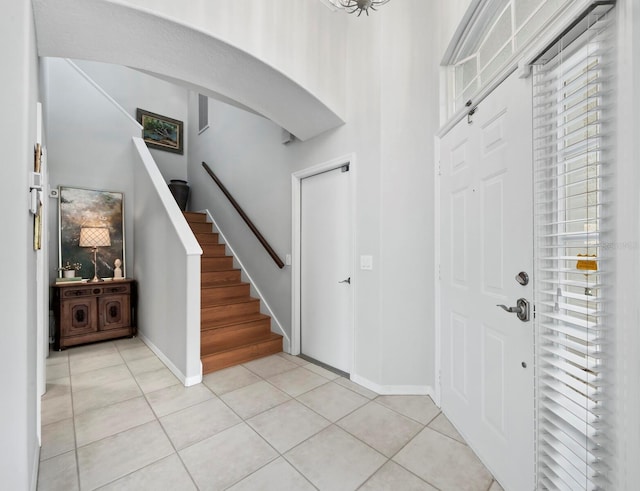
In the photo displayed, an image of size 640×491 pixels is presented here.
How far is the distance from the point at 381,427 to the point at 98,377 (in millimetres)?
2558

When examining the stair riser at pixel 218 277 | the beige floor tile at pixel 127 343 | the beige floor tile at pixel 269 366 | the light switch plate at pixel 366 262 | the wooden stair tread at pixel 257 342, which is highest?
the light switch plate at pixel 366 262

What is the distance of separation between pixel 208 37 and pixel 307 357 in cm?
294

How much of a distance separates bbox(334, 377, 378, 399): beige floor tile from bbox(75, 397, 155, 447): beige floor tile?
1488 mm

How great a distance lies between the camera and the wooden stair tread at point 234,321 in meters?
3.18

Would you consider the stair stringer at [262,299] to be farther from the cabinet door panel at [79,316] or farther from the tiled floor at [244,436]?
the cabinet door panel at [79,316]

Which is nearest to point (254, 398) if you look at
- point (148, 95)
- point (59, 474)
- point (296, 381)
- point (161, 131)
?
point (296, 381)

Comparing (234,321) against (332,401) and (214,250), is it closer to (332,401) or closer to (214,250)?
(214,250)

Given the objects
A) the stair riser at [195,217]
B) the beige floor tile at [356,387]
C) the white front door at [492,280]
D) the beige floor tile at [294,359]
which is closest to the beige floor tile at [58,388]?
the beige floor tile at [294,359]

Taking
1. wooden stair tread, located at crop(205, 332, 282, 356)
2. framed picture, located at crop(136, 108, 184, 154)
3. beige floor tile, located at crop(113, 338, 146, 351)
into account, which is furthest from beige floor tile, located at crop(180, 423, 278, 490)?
framed picture, located at crop(136, 108, 184, 154)

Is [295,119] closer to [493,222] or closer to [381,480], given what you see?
[493,222]

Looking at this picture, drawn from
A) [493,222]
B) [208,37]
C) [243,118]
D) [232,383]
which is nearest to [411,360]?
[493,222]

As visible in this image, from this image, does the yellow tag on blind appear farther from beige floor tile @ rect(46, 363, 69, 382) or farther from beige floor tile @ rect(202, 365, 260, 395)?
beige floor tile @ rect(46, 363, 69, 382)

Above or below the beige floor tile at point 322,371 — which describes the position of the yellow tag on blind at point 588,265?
above

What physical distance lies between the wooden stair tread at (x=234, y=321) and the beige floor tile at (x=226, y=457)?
4.61ft
